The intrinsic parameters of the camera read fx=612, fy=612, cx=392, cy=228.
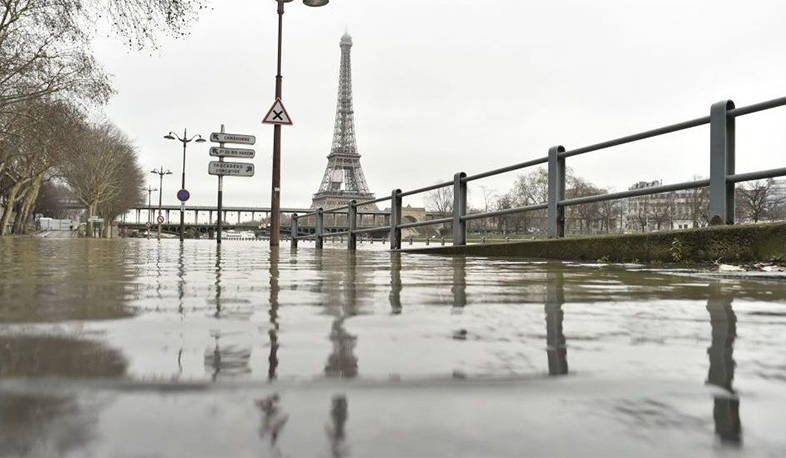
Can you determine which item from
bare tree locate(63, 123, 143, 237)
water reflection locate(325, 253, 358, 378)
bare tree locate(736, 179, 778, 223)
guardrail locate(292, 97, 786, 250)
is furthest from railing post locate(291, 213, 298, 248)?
bare tree locate(63, 123, 143, 237)

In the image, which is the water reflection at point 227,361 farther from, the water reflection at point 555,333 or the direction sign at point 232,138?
A: the direction sign at point 232,138

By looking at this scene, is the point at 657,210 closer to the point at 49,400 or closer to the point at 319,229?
the point at 49,400

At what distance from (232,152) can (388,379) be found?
21.0 m

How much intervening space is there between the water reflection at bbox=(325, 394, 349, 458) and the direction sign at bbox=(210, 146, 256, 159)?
2109cm

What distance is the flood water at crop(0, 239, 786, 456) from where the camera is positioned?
3.10 feet

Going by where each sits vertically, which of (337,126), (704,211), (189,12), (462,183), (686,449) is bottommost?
(686,449)

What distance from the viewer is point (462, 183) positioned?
920cm

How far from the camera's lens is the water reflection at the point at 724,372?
3.36 feet

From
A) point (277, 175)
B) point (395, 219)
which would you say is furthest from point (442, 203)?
point (395, 219)

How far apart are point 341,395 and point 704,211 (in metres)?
5.74

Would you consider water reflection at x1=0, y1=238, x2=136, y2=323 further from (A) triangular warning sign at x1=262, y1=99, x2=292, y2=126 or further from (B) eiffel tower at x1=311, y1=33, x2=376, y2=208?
(B) eiffel tower at x1=311, y1=33, x2=376, y2=208

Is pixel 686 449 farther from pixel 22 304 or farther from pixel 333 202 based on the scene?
pixel 333 202

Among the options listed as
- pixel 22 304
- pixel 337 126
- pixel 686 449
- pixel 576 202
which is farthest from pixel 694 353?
pixel 337 126

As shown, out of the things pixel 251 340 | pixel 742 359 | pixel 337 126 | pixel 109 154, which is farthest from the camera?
pixel 337 126
